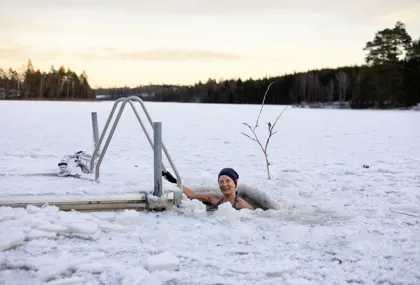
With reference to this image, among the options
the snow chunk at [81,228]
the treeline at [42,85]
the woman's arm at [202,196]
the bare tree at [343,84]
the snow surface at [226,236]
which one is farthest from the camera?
the treeline at [42,85]

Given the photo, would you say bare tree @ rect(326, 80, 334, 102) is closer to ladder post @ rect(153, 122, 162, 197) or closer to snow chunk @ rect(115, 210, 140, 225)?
ladder post @ rect(153, 122, 162, 197)

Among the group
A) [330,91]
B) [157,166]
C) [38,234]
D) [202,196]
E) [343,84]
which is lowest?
[202,196]

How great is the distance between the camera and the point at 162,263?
9.56ft

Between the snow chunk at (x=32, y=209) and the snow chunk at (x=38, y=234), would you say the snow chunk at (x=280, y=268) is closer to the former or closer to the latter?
the snow chunk at (x=38, y=234)

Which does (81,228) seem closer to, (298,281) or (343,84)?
(298,281)

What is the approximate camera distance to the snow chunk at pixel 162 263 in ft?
9.50

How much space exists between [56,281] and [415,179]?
595cm

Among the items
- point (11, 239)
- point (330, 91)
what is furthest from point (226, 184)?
point (330, 91)

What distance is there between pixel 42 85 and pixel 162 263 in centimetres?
10257

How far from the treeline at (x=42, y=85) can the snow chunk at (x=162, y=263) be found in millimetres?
97832

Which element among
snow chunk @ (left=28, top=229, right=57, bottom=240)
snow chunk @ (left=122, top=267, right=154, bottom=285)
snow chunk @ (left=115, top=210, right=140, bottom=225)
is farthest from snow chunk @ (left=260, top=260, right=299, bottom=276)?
snow chunk @ (left=28, top=229, right=57, bottom=240)

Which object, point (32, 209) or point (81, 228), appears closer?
point (81, 228)

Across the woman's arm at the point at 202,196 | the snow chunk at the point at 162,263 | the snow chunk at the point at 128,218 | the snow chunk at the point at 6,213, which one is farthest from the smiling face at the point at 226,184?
the snow chunk at the point at 6,213

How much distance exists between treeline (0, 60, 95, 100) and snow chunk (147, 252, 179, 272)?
3852 inches
